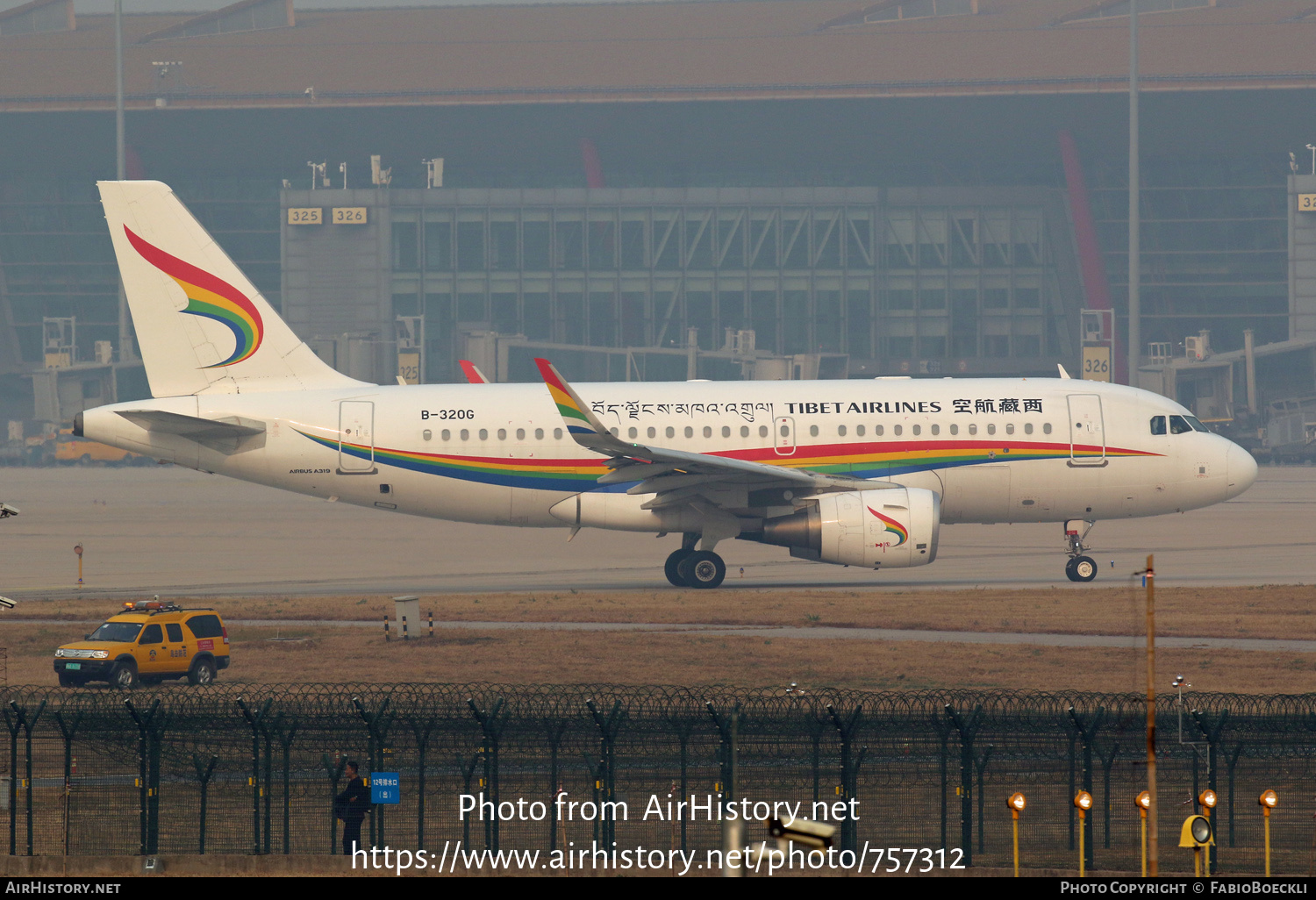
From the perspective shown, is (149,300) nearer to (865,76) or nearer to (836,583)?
(836,583)

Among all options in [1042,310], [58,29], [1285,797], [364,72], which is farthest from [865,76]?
[1285,797]

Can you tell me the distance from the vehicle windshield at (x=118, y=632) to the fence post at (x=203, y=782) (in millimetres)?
11201

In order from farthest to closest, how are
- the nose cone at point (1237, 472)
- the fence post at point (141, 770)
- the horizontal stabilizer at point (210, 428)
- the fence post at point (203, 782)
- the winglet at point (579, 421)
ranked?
1. the nose cone at point (1237, 472)
2. the horizontal stabilizer at point (210, 428)
3. the winglet at point (579, 421)
4. the fence post at point (141, 770)
5. the fence post at point (203, 782)

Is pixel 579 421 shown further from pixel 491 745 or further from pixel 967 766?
pixel 967 766

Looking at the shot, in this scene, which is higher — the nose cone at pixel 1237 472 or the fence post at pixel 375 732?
the nose cone at pixel 1237 472

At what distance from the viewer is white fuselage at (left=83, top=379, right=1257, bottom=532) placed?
39.7 m

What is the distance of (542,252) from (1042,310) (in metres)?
42.6

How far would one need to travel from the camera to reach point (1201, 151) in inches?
5369

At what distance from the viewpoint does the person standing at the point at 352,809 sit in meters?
16.6

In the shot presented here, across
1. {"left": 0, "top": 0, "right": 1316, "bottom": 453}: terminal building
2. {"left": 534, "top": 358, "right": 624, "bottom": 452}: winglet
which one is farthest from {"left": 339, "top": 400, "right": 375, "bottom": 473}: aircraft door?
{"left": 0, "top": 0, "right": 1316, "bottom": 453}: terminal building

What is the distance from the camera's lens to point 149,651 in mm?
27906

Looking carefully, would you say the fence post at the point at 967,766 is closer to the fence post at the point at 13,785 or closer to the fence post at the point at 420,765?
the fence post at the point at 420,765

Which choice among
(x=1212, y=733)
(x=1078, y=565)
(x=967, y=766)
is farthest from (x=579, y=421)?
(x=1212, y=733)

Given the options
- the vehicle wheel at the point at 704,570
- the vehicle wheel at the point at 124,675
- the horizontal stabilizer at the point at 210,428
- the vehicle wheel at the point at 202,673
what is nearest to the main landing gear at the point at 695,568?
the vehicle wheel at the point at 704,570
